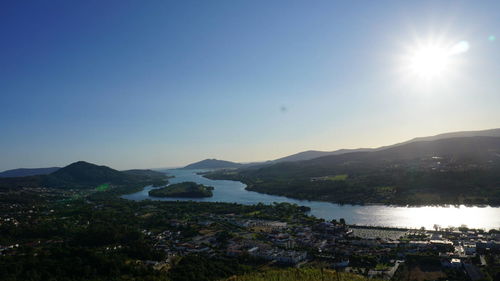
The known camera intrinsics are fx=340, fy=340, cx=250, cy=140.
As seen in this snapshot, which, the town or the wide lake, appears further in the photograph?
the wide lake

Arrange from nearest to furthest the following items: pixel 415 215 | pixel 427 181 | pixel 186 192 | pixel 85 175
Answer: pixel 415 215 < pixel 427 181 < pixel 186 192 < pixel 85 175

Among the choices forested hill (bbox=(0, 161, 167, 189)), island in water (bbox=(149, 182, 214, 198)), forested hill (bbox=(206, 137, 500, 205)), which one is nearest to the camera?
forested hill (bbox=(206, 137, 500, 205))

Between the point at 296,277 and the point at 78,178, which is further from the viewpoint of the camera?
the point at 78,178

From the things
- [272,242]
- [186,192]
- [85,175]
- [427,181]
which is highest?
[85,175]

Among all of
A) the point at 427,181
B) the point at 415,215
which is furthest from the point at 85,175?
the point at 415,215

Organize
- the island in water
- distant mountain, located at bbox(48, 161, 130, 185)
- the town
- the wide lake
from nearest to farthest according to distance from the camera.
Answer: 1. the town
2. the wide lake
3. the island in water
4. distant mountain, located at bbox(48, 161, 130, 185)

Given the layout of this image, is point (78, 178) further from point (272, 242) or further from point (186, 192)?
point (272, 242)

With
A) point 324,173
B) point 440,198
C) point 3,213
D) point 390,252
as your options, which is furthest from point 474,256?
point 324,173

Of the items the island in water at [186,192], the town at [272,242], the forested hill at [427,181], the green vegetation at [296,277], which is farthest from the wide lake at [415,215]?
the island in water at [186,192]

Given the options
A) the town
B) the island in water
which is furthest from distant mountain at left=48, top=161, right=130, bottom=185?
the town

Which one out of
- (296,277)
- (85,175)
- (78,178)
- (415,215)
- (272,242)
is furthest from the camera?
(85,175)

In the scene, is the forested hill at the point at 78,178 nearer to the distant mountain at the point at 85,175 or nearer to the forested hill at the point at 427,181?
the distant mountain at the point at 85,175

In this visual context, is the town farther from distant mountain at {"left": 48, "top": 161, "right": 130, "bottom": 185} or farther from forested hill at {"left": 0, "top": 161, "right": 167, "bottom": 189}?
distant mountain at {"left": 48, "top": 161, "right": 130, "bottom": 185}
